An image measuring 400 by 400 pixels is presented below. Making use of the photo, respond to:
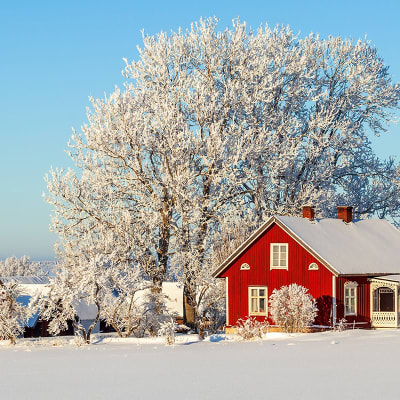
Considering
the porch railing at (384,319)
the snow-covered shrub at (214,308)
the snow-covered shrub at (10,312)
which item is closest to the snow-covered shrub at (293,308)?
the porch railing at (384,319)

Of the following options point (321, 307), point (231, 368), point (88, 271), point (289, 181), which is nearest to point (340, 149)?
point (289, 181)

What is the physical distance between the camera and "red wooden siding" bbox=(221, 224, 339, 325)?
35.2 m

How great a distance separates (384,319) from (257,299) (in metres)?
5.83

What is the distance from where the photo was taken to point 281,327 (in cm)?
3428

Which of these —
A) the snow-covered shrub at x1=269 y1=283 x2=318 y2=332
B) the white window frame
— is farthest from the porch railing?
the snow-covered shrub at x1=269 y1=283 x2=318 y2=332

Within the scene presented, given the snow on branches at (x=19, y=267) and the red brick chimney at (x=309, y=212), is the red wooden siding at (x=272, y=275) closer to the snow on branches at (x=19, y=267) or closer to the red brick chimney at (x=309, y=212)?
the red brick chimney at (x=309, y=212)

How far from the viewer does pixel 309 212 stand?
3891 cm

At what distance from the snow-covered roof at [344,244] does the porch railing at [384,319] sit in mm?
1858

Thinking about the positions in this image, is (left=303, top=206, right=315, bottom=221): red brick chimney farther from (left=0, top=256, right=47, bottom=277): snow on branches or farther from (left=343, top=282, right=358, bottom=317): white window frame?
(left=0, top=256, right=47, bottom=277): snow on branches

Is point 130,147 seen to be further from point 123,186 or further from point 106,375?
point 106,375

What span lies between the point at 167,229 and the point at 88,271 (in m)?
8.74

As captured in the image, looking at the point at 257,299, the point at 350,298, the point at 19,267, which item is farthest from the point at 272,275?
the point at 19,267

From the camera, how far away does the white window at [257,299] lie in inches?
1455

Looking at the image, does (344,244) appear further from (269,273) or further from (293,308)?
(293,308)
